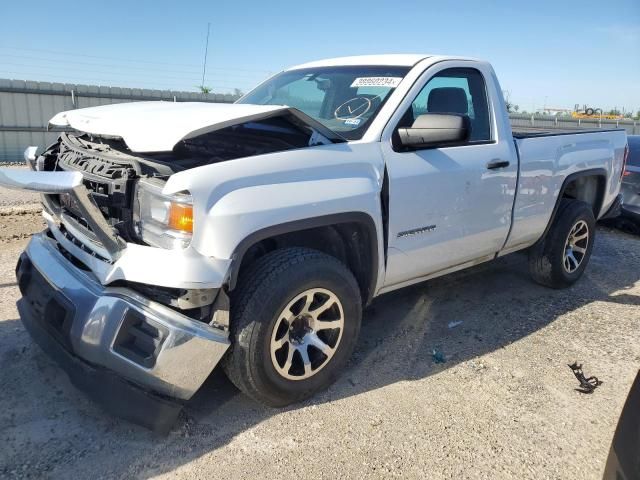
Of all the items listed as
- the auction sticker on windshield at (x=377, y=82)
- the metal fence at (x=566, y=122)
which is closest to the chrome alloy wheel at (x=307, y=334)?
the auction sticker on windshield at (x=377, y=82)

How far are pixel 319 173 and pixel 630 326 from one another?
123 inches

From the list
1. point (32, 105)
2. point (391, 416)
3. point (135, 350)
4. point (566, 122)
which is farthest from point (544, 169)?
point (566, 122)

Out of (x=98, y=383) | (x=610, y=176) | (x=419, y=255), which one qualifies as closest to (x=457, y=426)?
(x=419, y=255)

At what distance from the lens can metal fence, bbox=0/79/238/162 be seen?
1258 cm

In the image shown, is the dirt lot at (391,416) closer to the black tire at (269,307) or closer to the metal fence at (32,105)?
the black tire at (269,307)

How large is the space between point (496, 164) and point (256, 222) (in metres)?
2.07

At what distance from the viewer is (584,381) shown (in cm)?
337

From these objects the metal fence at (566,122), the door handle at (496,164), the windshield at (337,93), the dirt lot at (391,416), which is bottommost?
the metal fence at (566,122)

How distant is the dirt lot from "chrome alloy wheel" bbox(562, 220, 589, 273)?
32.0 inches

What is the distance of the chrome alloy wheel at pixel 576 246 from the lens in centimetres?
494

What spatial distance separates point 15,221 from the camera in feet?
22.1

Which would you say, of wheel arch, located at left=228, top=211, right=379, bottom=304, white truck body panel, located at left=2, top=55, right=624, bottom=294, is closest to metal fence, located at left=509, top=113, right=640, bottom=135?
white truck body panel, located at left=2, top=55, right=624, bottom=294

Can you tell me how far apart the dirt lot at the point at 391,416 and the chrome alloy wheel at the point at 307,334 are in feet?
0.84

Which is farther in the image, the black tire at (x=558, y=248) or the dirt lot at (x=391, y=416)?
the black tire at (x=558, y=248)
